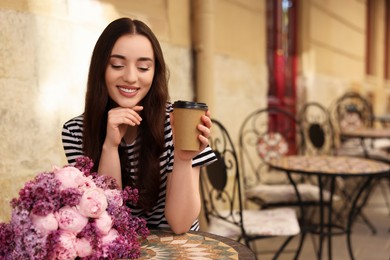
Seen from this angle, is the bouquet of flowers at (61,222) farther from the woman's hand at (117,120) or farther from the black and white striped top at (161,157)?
the black and white striped top at (161,157)

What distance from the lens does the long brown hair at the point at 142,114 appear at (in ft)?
4.18

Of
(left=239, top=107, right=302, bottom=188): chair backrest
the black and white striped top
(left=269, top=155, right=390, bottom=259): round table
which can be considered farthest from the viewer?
(left=239, top=107, right=302, bottom=188): chair backrest

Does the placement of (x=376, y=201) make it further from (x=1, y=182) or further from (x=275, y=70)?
(x=1, y=182)

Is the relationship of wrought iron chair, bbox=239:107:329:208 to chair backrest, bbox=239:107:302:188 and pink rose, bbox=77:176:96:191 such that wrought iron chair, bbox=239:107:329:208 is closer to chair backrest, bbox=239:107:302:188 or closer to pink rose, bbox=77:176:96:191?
chair backrest, bbox=239:107:302:188

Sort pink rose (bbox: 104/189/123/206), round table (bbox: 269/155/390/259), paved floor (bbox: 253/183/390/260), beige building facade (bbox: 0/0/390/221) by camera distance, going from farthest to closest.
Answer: paved floor (bbox: 253/183/390/260) → round table (bbox: 269/155/390/259) → beige building facade (bbox: 0/0/390/221) → pink rose (bbox: 104/189/123/206)

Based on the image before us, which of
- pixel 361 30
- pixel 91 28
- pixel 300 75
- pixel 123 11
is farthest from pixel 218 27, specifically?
pixel 361 30

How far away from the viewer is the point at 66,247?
2.69 feet

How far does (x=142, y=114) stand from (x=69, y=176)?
534 mm

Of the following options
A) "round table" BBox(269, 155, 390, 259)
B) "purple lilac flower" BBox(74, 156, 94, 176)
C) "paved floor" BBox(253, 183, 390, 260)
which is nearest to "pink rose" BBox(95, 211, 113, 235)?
"purple lilac flower" BBox(74, 156, 94, 176)

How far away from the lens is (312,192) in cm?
281

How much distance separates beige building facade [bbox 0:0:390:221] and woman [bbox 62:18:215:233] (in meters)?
0.53

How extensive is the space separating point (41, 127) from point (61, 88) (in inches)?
8.6

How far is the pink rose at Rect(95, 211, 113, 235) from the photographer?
866 mm

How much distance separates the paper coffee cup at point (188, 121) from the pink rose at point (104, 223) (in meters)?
0.28
